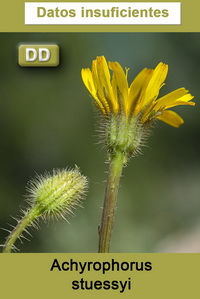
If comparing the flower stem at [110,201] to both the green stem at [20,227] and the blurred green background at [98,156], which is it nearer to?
the green stem at [20,227]

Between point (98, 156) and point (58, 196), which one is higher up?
point (98, 156)

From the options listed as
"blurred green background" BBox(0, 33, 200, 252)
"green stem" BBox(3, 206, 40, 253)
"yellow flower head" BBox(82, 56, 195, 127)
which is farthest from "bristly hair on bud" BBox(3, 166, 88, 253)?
"blurred green background" BBox(0, 33, 200, 252)

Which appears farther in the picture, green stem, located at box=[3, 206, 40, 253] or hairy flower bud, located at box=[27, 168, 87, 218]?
hairy flower bud, located at box=[27, 168, 87, 218]

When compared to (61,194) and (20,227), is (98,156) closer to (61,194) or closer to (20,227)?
(61,194)

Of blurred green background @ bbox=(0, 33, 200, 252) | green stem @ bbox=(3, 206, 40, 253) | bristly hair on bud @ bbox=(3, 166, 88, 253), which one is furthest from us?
blurred green background @ bbox=(0, 33, 200, 252)

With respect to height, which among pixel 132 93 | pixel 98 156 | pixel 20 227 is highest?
pixel 98 156

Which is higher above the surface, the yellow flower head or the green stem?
the yellow flower head

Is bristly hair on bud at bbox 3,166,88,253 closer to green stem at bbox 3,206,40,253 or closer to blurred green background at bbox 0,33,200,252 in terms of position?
green stem at bbox 3,206,40,253

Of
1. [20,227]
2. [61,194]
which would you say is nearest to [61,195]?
[61,194]
